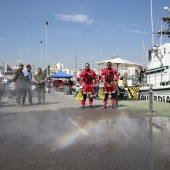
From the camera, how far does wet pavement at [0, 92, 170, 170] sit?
430 cm

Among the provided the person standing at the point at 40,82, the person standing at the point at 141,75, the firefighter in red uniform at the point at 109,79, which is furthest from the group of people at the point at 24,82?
the person standing at the point at 141,75

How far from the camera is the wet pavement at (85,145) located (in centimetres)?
430

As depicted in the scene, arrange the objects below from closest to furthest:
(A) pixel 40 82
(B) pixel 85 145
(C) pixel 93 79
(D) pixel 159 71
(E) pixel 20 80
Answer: (B) pixel 85 145, (C) pixel 93 79, (E) pixel 20 80, (A) pixel 40 82, (D) pixel 159 71

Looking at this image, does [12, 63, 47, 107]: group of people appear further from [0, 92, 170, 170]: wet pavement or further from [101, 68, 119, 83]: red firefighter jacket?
[0, 92, 170, 170]: wet pavement

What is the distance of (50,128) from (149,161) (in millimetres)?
3494

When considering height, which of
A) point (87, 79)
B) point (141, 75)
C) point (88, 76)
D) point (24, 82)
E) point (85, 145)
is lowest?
point (85, 145)

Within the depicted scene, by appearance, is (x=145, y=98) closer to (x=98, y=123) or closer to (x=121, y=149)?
(x=98, y=123)

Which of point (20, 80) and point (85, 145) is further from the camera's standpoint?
point (20, 80)

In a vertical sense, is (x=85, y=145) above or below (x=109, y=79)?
below

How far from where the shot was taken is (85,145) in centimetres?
550

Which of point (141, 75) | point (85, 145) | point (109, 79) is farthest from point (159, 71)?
point (85, 145)

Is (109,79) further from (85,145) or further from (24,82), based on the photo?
(85,145)

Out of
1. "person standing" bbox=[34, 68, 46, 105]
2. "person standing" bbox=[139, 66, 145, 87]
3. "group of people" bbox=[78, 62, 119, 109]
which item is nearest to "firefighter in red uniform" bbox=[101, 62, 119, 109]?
"group of people" bbox=[78, 62, 119, 109]

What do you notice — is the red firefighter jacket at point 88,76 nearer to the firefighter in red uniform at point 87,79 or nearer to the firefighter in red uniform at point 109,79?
the firefighter in red uniform at point 87,79
